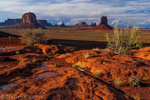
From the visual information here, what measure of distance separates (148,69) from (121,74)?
4.97 feet

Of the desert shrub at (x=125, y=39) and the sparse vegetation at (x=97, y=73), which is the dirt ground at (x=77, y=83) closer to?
the sparse vegetation at (x=97, y=73)

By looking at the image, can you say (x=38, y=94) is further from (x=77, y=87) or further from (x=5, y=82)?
(x=5, y=82)

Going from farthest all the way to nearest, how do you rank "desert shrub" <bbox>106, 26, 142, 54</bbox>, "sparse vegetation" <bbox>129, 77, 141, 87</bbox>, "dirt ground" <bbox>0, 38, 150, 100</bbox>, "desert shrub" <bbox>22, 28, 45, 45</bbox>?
1. "desert shrub" <bbox>22, 28, 45, 45</bbox>
2. "desert shrub" <bbox>106, 26, 142, 54</bbox>
3. "sparse vegetation" <bbox>129, 77, 141, 87</bbox>
4. "dirt ground" <bbox>0, 38, 150, 100</bbox>

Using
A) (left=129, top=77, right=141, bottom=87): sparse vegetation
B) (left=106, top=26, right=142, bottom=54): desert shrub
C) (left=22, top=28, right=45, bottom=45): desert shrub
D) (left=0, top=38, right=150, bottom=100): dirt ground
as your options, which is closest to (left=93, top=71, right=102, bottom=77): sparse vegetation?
(left=0, top=38, right=150, bottom=100): dirt ground

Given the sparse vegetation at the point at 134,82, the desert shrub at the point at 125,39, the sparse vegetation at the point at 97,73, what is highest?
the desert shrub at the point at 125,39

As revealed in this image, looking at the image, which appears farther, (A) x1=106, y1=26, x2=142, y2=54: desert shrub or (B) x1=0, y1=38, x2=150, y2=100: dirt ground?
(A) x1=106, y1=26, x2=142, y2=54: desert shrub

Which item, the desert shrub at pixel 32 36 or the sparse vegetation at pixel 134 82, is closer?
the sparse vegetation at pixel 134 82

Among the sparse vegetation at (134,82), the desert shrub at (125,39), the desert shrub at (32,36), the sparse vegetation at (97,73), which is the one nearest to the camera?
the sparse vegetation at (134,82)

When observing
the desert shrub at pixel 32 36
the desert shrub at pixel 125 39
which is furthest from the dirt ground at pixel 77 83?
the desert shrub at pixel 32 36

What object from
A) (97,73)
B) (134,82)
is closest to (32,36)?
(97,73)

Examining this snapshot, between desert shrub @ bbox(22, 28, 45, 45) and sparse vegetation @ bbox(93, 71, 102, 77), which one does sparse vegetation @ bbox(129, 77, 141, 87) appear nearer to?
sparse vegetation @ bbox(93, 71, 102, 77)

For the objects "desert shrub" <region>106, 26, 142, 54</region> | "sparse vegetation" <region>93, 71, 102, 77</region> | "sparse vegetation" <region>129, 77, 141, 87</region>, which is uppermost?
"desert shrub" <region>106, 26, 142, 54</region>

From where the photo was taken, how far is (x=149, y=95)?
392 cm

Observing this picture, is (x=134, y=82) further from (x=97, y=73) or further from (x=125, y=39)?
(x=125, y=39)
